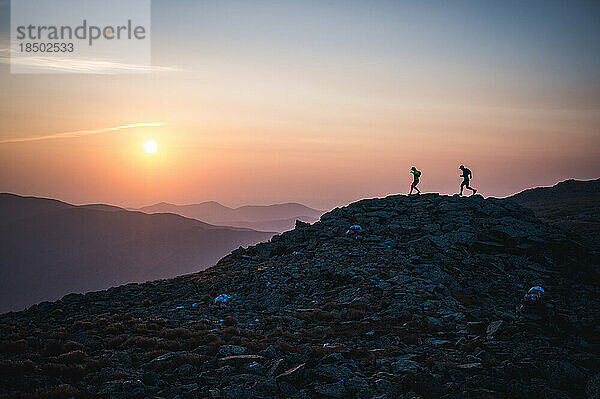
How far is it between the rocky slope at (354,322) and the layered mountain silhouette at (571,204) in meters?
9.76

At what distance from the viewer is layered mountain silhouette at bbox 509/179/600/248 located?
38.4 metres

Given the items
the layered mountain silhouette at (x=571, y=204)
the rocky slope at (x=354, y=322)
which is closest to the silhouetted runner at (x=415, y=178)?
the rocky slope at (x=354, y=322)

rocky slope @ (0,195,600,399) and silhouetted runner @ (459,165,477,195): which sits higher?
silhouetted runner @ (459,165,477,195)

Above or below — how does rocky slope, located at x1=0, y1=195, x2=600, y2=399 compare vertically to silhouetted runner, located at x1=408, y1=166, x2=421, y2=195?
below

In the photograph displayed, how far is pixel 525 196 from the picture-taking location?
73.3 m

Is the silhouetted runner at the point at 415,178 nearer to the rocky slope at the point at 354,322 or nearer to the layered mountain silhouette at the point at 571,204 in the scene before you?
Result: the rocky slope at the point at 354,322

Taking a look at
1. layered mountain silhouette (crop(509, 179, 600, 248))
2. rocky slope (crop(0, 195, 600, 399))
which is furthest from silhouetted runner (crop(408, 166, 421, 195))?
layered mountain silhouette (crop(509, 179, 600, 248))

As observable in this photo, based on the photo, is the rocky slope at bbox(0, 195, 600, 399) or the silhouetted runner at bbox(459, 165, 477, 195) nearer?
the rocky slope at bbox(0, 195, 600, 399)

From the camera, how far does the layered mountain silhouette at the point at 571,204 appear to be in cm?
3841

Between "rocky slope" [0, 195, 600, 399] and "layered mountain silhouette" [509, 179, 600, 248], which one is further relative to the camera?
"layered mountain silhouette" [509, 179, 600, 248]

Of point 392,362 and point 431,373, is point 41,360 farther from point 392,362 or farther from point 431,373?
point 431,373

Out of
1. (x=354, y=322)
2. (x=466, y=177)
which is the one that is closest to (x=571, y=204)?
(x=466, y=177)

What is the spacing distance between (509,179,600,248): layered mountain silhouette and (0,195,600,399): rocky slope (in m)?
9.76

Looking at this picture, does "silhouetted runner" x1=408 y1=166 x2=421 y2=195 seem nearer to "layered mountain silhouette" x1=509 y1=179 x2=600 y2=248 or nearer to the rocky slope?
the rocky slope
